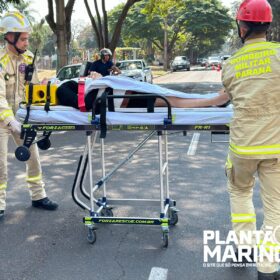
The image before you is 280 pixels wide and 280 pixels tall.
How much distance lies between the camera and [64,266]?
151 inches

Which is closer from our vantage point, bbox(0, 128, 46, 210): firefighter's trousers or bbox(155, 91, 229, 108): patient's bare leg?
bbox(155, 91, 229, 108): patient's bare leg

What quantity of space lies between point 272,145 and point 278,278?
1.04 metres

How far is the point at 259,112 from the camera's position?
10.2 feet

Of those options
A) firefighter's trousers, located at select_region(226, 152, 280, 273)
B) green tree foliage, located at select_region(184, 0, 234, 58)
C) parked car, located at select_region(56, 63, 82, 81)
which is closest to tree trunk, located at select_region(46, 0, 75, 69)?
parked car, located at select_region(56, 63, 82, 81)

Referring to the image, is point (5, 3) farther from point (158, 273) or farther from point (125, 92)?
point (158, 273)

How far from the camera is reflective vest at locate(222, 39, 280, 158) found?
3051 mm

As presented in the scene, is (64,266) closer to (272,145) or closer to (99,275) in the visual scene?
(99,275)

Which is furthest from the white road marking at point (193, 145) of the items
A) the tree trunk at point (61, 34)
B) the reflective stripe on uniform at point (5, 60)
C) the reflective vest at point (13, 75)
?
the tree trunk at point (61, 34)

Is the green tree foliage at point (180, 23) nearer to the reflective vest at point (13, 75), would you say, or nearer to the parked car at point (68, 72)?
the parked car at point (68, 72)

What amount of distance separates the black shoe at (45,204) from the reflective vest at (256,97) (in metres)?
2.71

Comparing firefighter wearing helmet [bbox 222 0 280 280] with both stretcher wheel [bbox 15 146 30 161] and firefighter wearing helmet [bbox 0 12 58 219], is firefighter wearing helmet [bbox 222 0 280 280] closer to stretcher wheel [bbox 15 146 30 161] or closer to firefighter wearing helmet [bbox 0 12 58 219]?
stretcher wheel [bbox 15 146 30 161]

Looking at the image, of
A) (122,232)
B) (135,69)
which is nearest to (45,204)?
(122,232)

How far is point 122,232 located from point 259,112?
80.8 inches

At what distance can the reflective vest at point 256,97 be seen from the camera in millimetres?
3051
